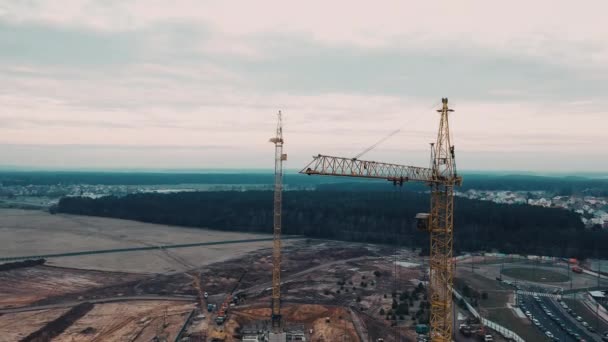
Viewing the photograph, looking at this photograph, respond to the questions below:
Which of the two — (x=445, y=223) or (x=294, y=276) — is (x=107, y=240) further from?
(x=445, y=223)

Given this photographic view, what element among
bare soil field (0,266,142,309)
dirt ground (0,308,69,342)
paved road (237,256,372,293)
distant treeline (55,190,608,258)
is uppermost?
distant treeline (55,190,608,258)

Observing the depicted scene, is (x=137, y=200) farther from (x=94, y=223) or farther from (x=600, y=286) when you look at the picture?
(x=600, y=286)

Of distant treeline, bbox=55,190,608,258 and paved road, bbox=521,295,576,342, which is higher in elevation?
distant treeline, bbox=55,190,608,258

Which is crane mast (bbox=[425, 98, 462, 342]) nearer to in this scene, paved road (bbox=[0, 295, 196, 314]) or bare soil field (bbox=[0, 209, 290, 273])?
paved road (bbox=[0, 295, 196, 314])

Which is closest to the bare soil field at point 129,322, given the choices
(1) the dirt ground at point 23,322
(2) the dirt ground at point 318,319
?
(1) the dirt ground at point 23,322

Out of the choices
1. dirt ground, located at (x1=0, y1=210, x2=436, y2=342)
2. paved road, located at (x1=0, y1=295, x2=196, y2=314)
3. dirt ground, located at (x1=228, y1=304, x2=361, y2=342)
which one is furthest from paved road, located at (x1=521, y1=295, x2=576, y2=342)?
paved road, located at (x1=0, y1=295, x2=196, y2=314)

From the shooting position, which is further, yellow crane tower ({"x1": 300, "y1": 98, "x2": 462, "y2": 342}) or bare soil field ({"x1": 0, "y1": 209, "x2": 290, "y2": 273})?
bare soil field ({"x1": 0, "y1": 209, "x2": 290, "y2": 273})
